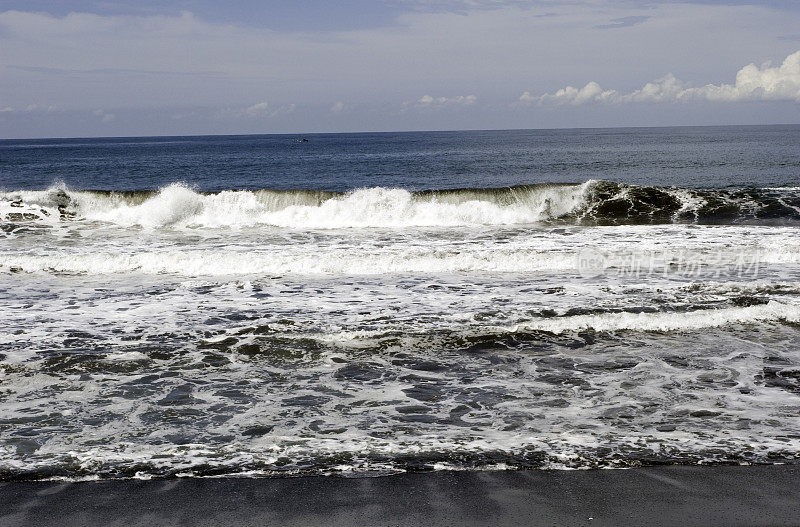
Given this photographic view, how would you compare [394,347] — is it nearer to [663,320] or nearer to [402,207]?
[663,320]

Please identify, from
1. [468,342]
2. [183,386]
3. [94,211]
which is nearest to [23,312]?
[183,386]

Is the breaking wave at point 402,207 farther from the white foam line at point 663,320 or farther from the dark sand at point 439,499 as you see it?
the dark sand at point 439,499

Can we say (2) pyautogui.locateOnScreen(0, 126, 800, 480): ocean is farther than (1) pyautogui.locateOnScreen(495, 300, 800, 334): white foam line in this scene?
No

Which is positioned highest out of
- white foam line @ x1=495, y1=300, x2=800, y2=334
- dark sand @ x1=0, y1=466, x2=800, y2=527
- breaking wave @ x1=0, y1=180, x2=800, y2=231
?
breaking wave @ x1=0, y1=180, x2=800, y2=231

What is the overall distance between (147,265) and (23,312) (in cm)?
395

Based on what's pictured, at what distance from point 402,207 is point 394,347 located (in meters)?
13.4

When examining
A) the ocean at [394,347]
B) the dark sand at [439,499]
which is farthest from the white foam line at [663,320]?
the dark sand at [439,499]

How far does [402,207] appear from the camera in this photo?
21062mm

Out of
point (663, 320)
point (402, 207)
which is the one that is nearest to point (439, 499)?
point (663, 320)

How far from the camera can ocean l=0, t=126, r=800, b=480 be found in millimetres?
5105

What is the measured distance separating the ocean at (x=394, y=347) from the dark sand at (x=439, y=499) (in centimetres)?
18

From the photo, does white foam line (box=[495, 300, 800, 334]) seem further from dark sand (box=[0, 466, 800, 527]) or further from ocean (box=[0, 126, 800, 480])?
dark sand (box=[0, 466, 800, 527])

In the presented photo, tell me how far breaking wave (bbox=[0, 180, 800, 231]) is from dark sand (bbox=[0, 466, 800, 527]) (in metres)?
15.6

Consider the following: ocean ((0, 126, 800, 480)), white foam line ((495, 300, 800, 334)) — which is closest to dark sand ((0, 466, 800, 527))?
ocean ((0, 126, 800, 480))
